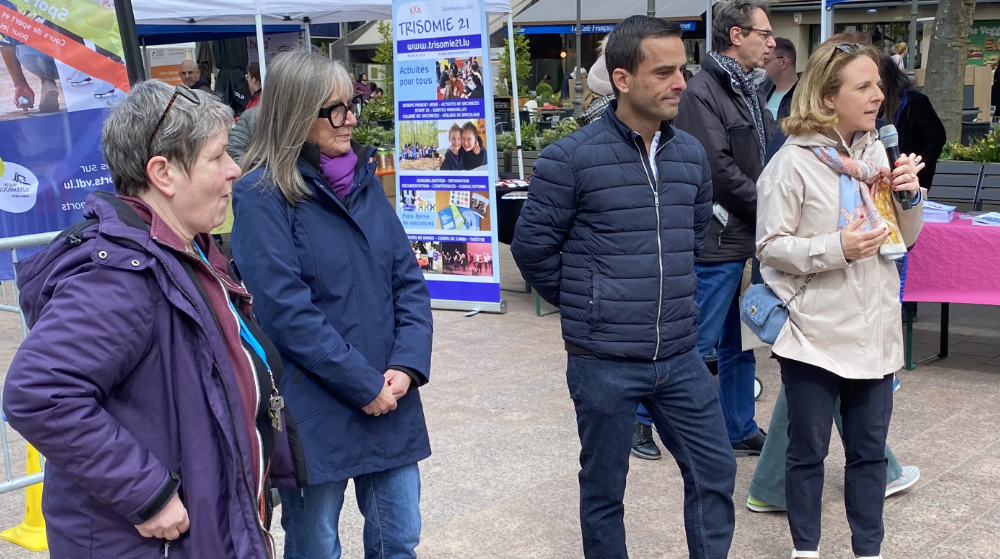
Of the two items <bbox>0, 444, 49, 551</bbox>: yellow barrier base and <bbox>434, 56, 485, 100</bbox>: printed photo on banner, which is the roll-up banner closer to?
<bbox>0, 444, 49, 551</bbox>: yellow barrier base

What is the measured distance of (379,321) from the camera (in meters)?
2.87

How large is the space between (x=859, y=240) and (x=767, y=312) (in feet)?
1.40

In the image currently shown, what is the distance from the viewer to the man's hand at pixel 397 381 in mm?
2818

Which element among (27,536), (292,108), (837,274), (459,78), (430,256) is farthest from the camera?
(430,256)

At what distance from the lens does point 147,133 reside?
2.06m

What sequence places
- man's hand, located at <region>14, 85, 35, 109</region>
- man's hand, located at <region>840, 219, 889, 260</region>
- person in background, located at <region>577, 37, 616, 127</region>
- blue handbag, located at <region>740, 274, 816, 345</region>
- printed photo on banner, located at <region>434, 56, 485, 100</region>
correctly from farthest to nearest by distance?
1. printed photo on banner, located at <region>434, 56, 485, 100</region>
2. person in background, located at <region>577, 37, 616, 127</region>
3. man's hand, located at <region>14, 85, 35, 109</region>
4. blue handbag, located at <region>740, 274, 816, 345</region>
5. man's hand, located at <region>840, 219, 889, 260</region>

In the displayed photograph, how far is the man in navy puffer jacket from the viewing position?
10.1 feet

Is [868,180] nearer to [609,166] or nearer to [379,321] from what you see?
[609,166]

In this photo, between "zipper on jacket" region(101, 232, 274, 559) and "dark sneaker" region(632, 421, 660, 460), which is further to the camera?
"dark sneaker" region(632, 421, 660, 460)

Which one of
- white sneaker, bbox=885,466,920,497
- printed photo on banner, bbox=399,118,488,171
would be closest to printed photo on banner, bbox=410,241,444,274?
printed photo on banner, bbox=399,118,488,171

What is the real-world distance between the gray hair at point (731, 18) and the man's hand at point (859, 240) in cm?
175

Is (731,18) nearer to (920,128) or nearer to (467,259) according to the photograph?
(920,128)

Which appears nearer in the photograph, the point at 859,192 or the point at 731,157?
the point at 859,192

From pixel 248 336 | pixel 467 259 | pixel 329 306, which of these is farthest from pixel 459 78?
pixel 248 336
